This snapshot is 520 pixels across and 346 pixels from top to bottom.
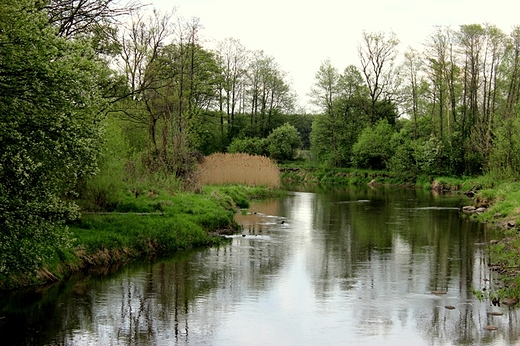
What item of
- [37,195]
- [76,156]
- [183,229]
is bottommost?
[183,229]

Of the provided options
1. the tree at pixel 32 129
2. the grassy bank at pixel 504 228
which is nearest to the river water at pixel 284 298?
the grassy bank at pixel 504 228

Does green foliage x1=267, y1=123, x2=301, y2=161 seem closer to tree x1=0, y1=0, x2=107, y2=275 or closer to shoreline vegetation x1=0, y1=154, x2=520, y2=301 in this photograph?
shoreline vegetation x1=0, y1=154, x2=520, y2=301

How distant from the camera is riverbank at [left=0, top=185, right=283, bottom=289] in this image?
16.3m

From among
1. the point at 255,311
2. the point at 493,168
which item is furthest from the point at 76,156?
the point at 493,168

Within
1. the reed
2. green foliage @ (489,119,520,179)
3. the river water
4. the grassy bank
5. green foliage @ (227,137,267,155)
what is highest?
green foliage @ (227,137,267,155)

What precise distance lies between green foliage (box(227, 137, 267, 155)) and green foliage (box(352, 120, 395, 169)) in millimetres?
11146

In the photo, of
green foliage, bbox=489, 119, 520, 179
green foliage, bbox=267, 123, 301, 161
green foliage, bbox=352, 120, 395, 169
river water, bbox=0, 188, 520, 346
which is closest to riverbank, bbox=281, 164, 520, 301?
river water, bbox=0, 188, 520, 346

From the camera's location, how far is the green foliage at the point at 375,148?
205 ft

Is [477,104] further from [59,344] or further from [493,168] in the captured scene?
[59,344]

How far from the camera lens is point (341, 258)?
20.1 meters

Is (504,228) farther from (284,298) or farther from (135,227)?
(135,227)

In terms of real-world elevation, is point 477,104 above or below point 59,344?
above

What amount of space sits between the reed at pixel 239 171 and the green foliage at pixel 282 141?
76.8 ft

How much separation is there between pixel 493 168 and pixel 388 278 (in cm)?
3094
